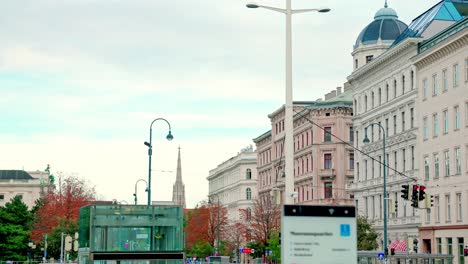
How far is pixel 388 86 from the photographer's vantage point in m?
80.3

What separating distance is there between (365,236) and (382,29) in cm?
2373

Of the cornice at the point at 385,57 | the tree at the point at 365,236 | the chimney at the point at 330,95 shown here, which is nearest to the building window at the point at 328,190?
the chimney at the point at 330,95

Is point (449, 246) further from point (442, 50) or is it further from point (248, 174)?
point (248, 174)

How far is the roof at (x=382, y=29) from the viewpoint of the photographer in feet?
296

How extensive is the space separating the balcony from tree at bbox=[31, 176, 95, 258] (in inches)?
1002

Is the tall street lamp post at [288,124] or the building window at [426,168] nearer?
the tall street lamp post at [288,124]

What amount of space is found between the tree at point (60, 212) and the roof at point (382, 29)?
32440mm

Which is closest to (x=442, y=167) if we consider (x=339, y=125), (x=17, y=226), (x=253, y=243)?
(x=339, y=125)

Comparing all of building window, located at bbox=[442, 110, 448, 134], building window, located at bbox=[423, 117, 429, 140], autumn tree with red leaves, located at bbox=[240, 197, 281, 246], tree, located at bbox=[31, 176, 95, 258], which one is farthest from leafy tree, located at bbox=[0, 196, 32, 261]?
building window, located at bbox=[442, 110, 448, 134]

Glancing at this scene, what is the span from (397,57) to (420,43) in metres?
4.72


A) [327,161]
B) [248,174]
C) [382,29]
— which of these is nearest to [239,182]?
[248,174]

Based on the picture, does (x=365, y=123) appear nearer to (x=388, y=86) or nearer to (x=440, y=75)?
(x=388, y=86)

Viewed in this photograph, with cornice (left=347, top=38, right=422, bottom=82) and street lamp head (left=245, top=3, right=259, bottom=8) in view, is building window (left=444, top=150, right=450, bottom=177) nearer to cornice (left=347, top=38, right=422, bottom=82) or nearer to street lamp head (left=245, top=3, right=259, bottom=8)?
cornice (left=347, top=38, right=422, bottom=82)

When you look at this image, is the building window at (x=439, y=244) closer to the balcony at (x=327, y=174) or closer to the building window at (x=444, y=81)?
the building window at (x=444, y=81)
